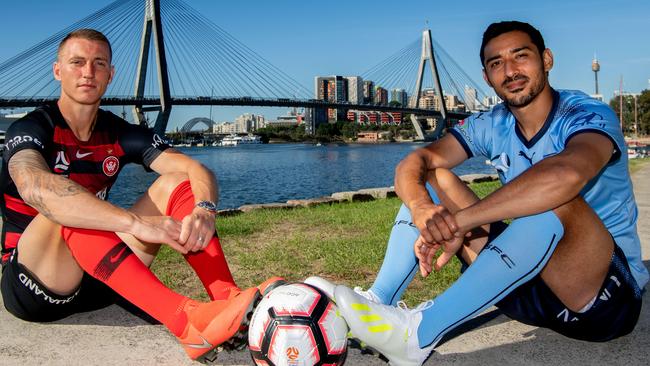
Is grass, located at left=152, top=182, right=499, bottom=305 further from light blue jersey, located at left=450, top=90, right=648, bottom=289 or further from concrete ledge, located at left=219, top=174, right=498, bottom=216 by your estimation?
light blue jersey, located at left=450, top=90, right=648, bottom=289

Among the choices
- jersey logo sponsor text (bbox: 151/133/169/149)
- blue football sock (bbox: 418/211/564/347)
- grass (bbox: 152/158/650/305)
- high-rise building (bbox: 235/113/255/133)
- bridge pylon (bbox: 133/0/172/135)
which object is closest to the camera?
blue football sock (bbox: 418/211/564/347)

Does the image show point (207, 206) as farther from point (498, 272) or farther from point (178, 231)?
point (498, 272)

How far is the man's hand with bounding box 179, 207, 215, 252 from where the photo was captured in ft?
6.30

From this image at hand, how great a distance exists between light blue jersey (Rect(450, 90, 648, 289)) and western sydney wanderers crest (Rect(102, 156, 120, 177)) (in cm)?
160

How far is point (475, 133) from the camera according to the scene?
90.8 inches

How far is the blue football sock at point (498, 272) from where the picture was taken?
1.61 metres

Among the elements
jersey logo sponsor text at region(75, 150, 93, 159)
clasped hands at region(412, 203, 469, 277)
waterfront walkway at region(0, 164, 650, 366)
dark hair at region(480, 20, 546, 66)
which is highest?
dark hair at region(480, 20, 546, 66)

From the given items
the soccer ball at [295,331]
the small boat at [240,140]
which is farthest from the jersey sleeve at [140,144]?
the small boat at [240,140]

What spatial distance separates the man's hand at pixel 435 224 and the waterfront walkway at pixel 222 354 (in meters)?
0.44

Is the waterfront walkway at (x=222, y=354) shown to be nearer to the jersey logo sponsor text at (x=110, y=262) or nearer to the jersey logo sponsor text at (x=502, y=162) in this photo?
the jersey logo sponsor text at (x=110, y=262)

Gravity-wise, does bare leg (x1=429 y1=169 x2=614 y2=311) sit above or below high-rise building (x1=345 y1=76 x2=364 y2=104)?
below

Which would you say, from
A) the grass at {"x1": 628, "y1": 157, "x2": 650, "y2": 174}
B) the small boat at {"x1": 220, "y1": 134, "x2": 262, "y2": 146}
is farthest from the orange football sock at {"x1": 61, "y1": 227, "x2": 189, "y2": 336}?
the small boat at {"x1": 220, "y1": 134, "x2": 262, "y2": 146}

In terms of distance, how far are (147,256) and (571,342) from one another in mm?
1667

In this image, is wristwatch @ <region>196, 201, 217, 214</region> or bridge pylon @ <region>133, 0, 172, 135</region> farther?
bridge pylon @ <region>133, 0, 172, 135</region>
